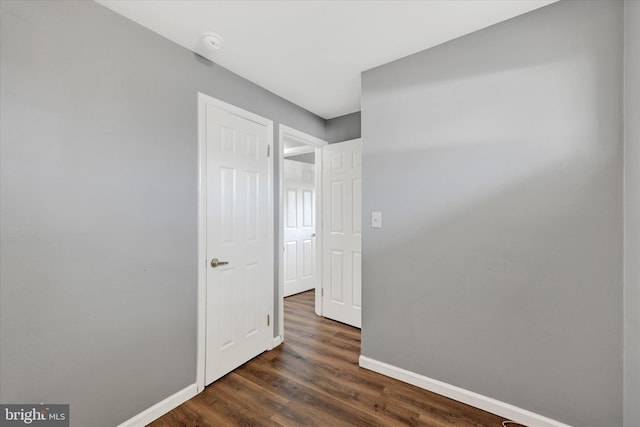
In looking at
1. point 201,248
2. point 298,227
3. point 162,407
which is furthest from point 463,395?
point 298,227

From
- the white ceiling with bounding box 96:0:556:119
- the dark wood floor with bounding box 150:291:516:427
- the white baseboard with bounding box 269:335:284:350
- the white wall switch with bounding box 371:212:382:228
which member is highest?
the white ceiling with bounding box 96:0:556:119

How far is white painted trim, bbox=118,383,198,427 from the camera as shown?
1.51 metres

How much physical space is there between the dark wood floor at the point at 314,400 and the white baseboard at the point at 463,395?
0.12 ft

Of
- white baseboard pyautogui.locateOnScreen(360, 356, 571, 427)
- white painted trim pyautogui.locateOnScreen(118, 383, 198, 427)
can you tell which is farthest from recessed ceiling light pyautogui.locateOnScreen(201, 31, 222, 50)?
white baseboard pyautogui.locateOnScreen(360, 356, 571, 427)

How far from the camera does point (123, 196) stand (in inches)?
58.5

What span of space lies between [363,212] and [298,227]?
89.9 inches

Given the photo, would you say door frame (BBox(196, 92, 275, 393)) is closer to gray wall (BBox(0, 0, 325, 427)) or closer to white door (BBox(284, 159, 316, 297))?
gray wall (BBox(0, 0, 325, 427))

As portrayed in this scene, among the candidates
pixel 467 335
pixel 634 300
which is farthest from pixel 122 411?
pixel 634 300

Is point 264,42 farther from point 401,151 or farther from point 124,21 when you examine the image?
point 401,151

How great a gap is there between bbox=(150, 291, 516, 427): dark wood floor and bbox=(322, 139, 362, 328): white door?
0.67 m

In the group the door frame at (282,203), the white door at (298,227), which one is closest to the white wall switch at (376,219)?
the door frame at (282,203)

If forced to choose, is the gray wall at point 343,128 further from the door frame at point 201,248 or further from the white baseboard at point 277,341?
the white baseboard at point 277,341

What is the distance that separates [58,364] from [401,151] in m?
2.38

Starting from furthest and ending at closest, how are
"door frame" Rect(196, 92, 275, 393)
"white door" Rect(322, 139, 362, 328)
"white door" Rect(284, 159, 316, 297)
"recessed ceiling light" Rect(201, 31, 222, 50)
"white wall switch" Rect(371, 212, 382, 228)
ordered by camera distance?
"white door" Rect(284, 159, 316, 297)
"white door" Rect(322, 139, 362, 328)
"white wall switch" Rect(371, 212, 382, 228)
"door frame" Rect(196, 92, 275, 393)
"recessed ceiling light" Rect(201, 31, 222, 50)
